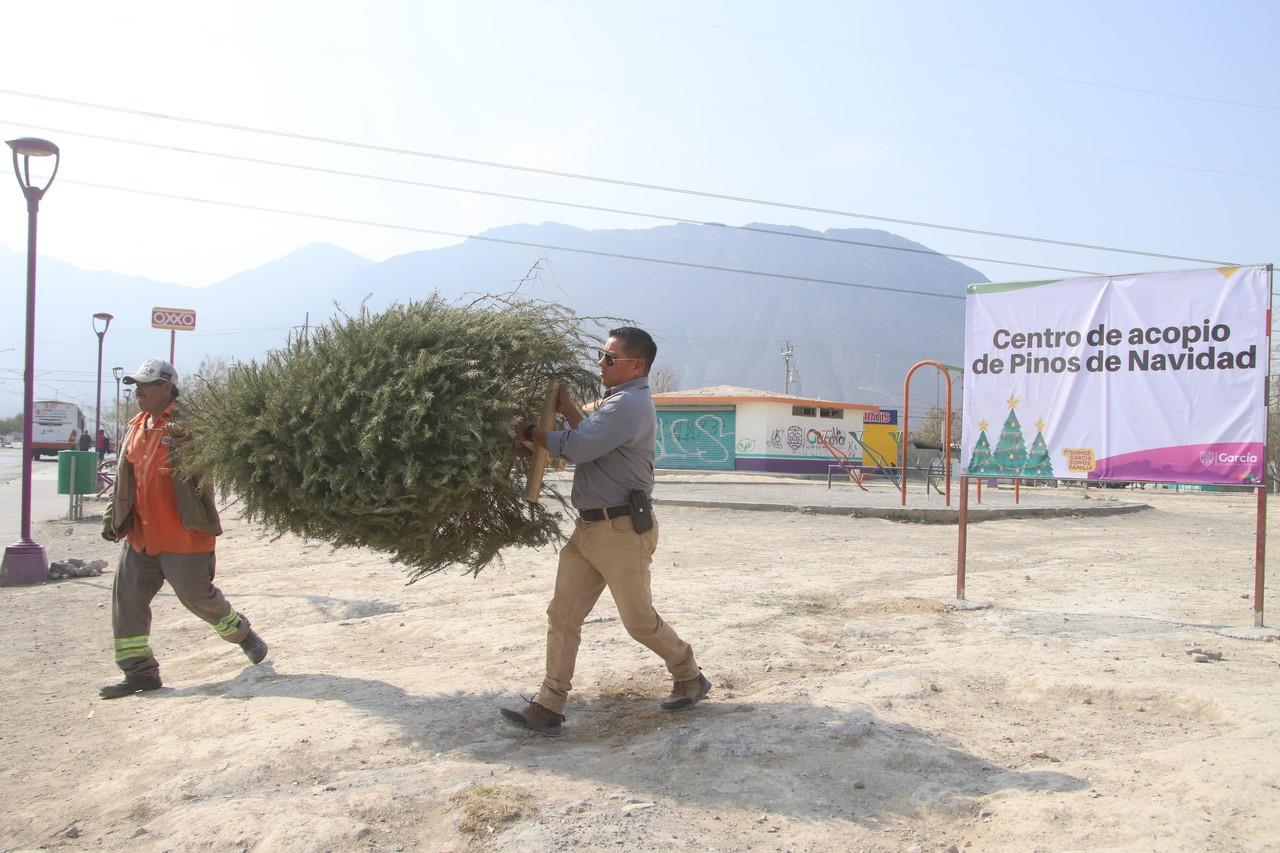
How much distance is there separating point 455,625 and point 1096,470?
506 centimetres

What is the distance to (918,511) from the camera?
1703 centimetres

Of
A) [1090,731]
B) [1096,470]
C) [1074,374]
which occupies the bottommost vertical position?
[1090,731]

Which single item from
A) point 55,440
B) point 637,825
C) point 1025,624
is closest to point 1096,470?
point 1025,624

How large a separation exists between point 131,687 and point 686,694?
3390mm

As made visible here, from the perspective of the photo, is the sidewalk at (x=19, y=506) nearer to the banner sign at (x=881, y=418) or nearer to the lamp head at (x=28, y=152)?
the lamp head at (x=28, y=152)

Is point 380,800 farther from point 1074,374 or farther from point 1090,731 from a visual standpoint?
point 1074,374

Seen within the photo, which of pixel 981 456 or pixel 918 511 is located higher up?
pixel 981 456

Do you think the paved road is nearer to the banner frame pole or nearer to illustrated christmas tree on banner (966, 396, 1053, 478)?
illustrated christmas tree on banner (966, 396, 1053, 478)

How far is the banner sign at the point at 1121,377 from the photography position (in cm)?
692

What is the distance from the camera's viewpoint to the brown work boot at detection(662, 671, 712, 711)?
15.9ft

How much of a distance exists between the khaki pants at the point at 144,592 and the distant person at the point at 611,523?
2.26 m

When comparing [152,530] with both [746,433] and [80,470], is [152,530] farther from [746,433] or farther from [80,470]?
[746,433]

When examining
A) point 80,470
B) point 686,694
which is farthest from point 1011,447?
point 80,470

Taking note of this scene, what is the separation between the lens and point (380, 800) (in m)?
3.74
